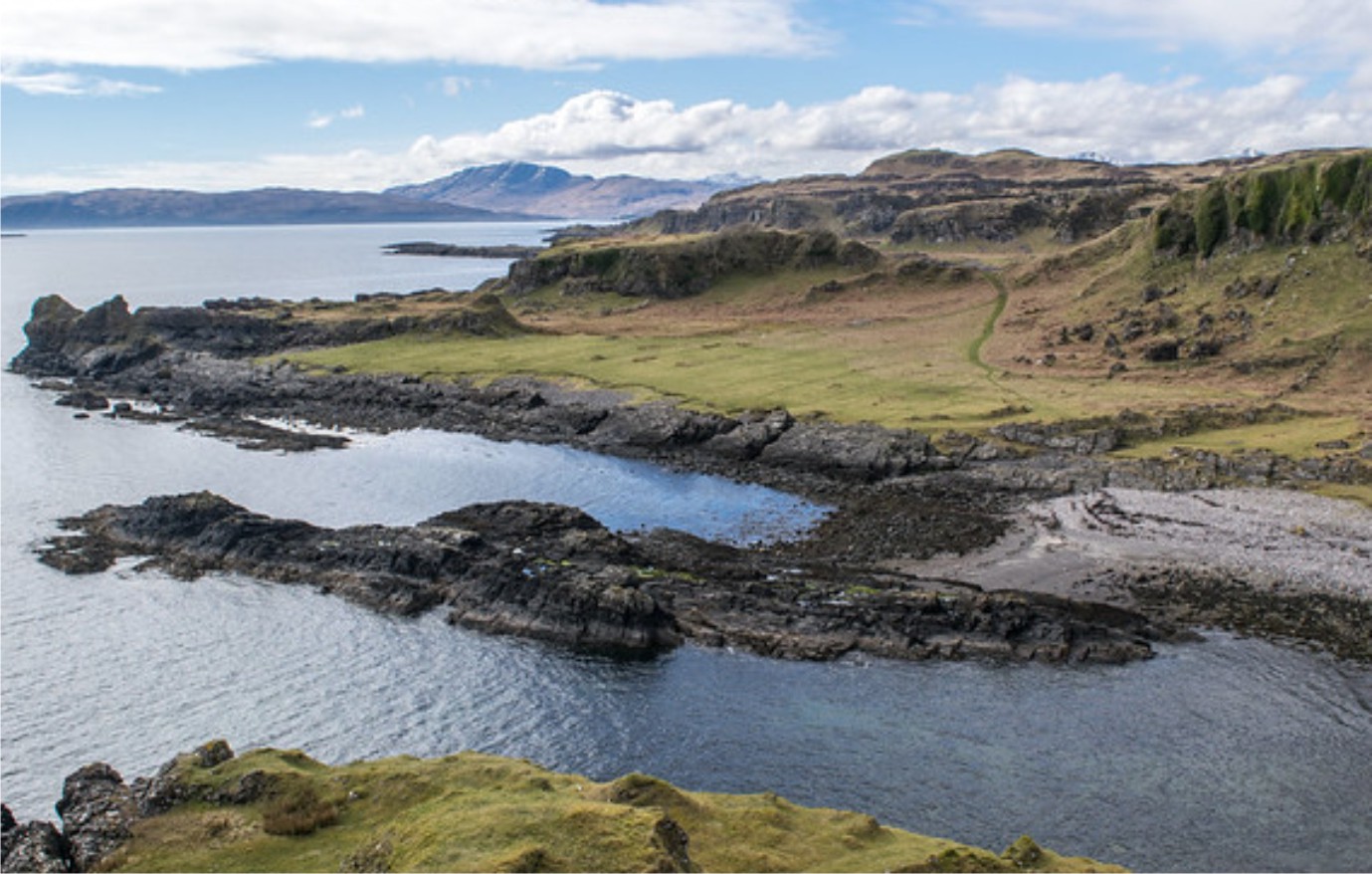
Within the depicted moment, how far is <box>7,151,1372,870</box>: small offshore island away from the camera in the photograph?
5878 cm

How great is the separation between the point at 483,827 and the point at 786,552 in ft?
155

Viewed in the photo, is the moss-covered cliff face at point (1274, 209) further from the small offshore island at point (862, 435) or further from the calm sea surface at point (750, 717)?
the calm sea surface at point (750, 717)

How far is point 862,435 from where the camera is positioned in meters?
95.9

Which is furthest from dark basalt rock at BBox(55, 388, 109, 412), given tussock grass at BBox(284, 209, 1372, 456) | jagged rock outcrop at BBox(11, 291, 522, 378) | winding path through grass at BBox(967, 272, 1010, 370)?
winding path through grass at BBox(967, 272, 1010, 370)

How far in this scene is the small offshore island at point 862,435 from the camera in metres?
58.8

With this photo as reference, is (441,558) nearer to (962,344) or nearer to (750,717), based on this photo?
(750,717)

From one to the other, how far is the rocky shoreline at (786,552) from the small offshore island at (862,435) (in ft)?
0.90

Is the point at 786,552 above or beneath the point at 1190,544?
beneath

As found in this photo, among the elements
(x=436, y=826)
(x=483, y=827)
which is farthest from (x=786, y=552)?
(x=483, y=827)

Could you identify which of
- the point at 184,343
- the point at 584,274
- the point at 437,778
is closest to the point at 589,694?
the point at 437,778

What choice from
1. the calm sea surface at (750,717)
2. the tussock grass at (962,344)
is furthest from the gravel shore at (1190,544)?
the tussock grass at (962,344)

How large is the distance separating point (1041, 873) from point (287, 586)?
53516mm

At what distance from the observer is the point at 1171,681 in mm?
52812

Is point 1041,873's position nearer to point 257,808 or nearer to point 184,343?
point 257,808
